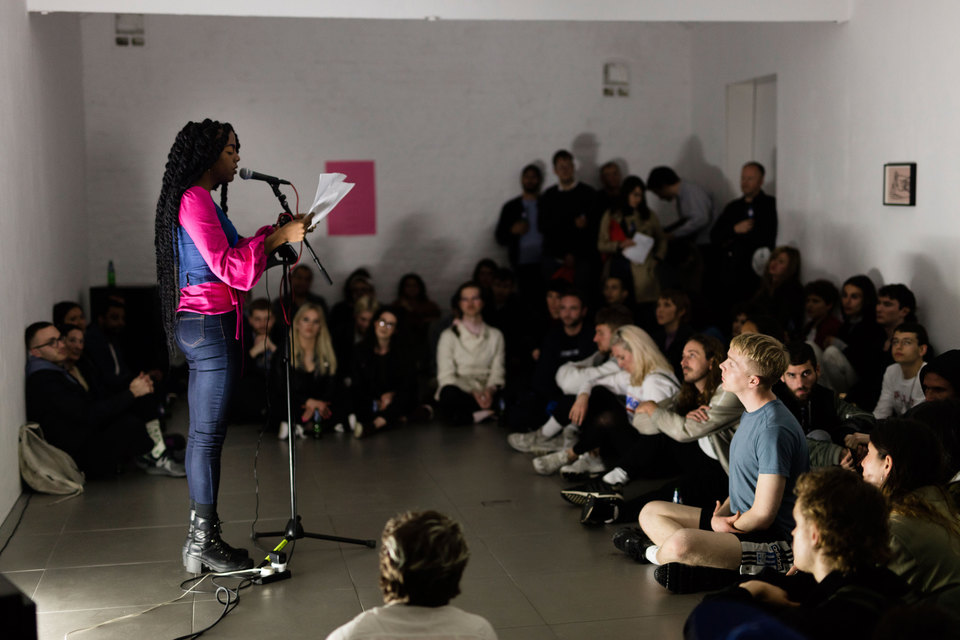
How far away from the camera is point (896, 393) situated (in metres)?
5.07

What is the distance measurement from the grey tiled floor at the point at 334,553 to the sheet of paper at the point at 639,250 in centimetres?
255

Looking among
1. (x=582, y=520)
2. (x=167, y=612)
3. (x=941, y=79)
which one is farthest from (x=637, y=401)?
(x=167, y=612)

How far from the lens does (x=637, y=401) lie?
5.31m

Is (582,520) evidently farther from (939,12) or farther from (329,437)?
(939,12)

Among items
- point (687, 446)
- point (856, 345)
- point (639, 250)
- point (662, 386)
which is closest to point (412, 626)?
point (687, 446)

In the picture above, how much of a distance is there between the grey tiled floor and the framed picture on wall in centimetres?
255

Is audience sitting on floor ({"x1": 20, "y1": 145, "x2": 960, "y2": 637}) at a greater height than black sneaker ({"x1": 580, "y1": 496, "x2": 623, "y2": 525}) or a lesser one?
greater

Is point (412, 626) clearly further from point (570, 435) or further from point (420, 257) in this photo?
point (420, 257)

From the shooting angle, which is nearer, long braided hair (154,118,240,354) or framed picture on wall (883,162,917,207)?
long braided hair (154,118,240,354)

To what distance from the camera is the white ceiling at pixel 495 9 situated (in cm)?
539

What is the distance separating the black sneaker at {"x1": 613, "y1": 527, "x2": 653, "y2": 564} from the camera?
3.97 metres

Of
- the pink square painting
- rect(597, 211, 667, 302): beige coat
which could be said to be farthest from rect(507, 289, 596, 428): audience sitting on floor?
the pink square painting

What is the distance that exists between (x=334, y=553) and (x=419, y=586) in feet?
7.11

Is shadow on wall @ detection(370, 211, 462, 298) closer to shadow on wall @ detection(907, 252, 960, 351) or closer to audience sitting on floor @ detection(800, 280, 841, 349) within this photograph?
audience sitting on floor @ detection(800, 280, 841, 349)
